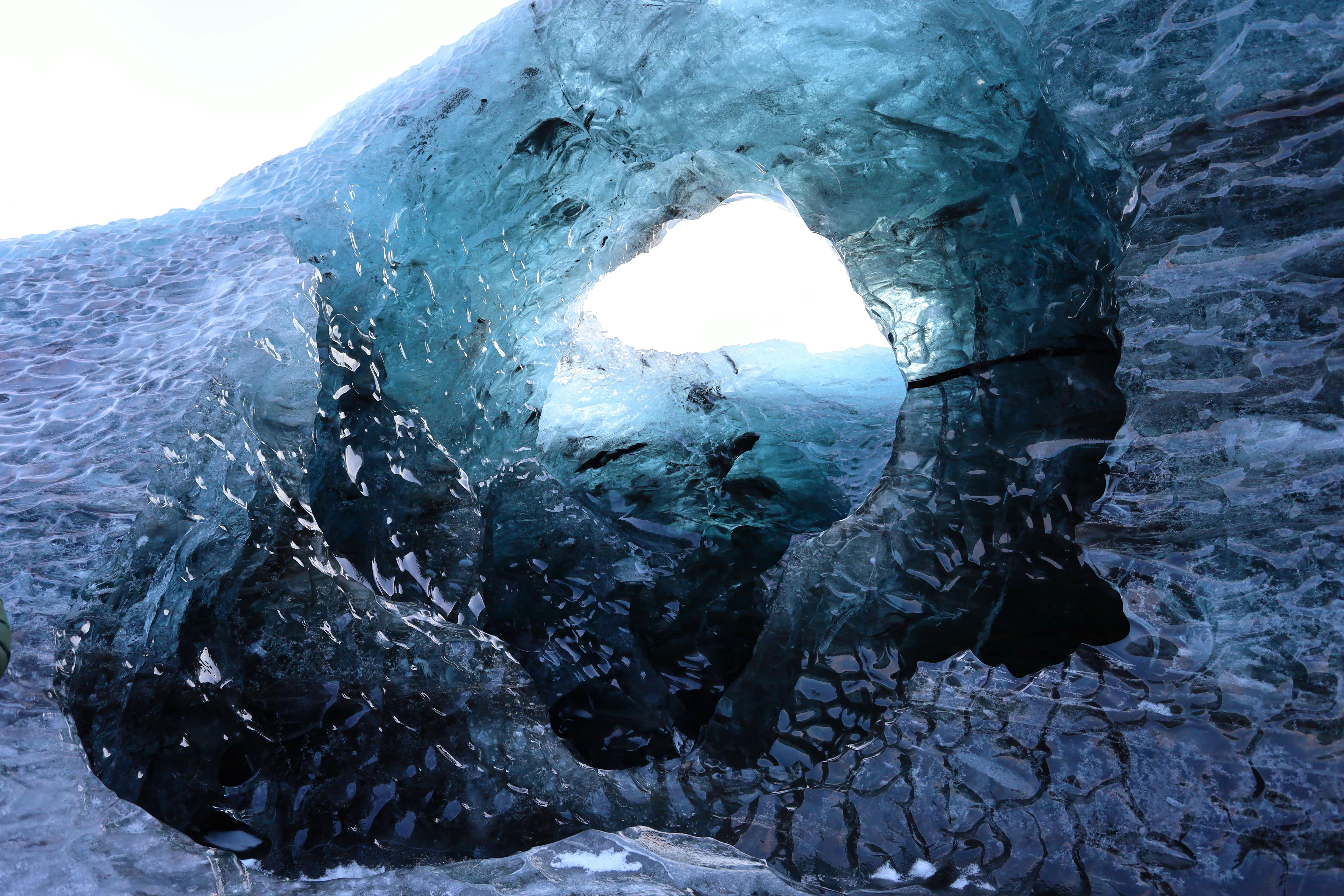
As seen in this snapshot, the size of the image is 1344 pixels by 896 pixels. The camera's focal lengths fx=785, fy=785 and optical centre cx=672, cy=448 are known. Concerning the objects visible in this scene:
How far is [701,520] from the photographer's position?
2.51m

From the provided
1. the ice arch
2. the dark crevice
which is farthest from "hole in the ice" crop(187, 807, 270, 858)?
the dark crevice

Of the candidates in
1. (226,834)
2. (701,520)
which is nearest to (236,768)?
(226,834)

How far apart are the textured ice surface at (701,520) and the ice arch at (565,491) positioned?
0.03 ft

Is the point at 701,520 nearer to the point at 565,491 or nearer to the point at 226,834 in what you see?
the point at 565,491

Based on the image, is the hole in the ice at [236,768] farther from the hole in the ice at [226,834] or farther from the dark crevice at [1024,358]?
the dark crevice at [1024,358]

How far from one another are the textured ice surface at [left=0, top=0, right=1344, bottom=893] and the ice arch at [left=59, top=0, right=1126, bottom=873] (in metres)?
0.01

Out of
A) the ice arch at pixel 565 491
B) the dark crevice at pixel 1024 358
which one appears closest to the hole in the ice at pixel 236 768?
the ice arch at pixel 565 491

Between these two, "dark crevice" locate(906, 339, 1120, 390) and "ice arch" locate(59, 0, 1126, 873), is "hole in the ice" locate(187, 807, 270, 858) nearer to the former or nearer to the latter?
"ice arch" locate(59, 0, 1126, 873)

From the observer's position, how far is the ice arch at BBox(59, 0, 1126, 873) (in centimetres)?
161

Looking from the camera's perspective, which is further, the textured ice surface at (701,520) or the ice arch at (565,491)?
the ice arch at (565,491)

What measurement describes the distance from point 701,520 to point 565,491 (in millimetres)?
447

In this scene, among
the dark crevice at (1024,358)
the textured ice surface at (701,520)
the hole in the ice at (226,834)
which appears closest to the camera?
the textured ice surface at (701,520)

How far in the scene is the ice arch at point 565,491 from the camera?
1.61 meters

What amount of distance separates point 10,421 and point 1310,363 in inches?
108
